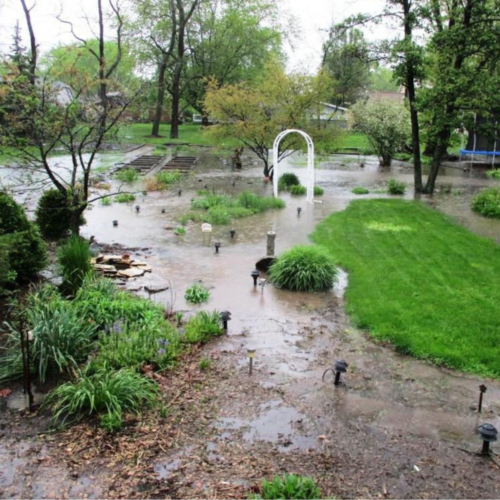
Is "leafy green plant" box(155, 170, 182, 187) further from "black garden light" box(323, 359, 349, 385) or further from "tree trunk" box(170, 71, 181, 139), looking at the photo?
"tree trunk" box(170, 71, 181, 139)

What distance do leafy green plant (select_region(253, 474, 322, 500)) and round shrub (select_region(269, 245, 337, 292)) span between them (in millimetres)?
4660

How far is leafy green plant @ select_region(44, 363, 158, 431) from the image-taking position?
4430 millimetres

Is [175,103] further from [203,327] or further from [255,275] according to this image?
[203,327]

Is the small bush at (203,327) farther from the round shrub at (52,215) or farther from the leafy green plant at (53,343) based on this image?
the round shrub at (52,215)

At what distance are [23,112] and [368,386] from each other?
276 inches

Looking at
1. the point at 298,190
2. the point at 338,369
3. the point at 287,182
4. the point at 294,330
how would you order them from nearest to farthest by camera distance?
the point at 338,369, the point at 294,330, the point at 298,190, the point at 287,182

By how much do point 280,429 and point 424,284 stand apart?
4680 millimetres

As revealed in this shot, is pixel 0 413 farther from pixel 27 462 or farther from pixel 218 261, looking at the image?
pixel 218 261

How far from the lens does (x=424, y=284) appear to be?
8.09 metres

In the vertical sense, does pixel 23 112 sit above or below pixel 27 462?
above

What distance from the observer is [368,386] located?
511 cm

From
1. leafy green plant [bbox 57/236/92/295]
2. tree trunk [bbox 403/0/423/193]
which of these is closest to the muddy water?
leafy green plant [bbox 57/236/92/295]

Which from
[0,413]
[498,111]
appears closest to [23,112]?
[0,413]

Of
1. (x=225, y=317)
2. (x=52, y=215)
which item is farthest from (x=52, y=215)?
(x=225, y=317)
